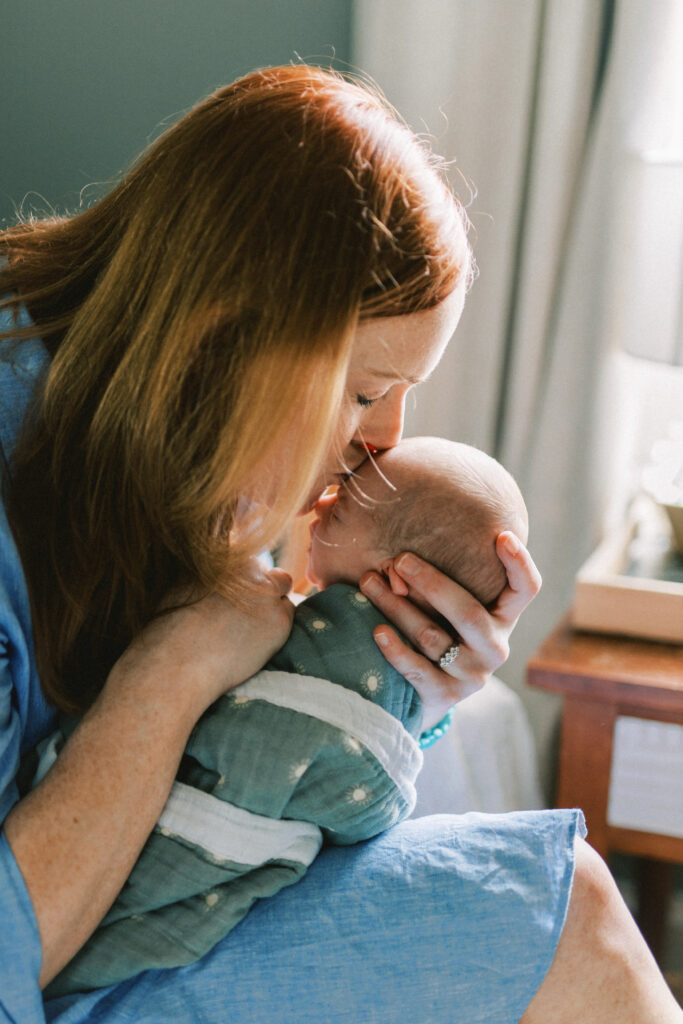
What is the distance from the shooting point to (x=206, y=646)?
0.82 meters

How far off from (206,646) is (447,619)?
27cm

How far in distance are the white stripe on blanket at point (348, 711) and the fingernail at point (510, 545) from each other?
21 centimetres

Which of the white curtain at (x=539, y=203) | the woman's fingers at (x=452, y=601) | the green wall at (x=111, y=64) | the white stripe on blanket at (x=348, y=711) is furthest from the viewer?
the green wall at (x=111, y=64)

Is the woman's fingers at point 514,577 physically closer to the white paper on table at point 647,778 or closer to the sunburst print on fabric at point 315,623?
the sunburst print on fabric at point 315,623

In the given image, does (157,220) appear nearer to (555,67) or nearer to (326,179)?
(326,179)

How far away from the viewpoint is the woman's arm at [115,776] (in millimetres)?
727

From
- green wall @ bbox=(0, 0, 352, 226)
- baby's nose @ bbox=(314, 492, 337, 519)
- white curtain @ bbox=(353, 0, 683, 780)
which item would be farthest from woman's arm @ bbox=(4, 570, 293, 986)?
green wall @ bbox=(0, 0, 352, 226)

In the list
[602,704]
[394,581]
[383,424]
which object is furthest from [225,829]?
[602,704]

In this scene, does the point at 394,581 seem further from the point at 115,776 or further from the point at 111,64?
the point at 111,64

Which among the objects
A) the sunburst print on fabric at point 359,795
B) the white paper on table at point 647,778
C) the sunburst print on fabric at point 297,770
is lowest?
the white paper on table at point 647,778

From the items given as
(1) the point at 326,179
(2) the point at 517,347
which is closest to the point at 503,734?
(2) the point at 517,347

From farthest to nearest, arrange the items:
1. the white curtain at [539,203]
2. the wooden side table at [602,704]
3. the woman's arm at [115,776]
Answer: the white curtain at [539,203] < the wooden side table at [602,704] < the woman's arm at [115,776]

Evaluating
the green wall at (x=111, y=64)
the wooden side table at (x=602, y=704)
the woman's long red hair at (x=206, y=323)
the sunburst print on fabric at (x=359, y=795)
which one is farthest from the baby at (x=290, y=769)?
the green wall at (x=111, y=64)

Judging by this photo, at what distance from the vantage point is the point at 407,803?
0.88 m
